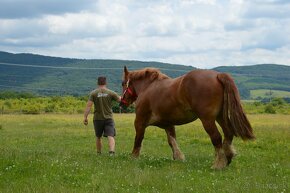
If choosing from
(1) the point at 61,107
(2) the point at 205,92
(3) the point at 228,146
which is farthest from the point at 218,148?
(1) the point at 61,107

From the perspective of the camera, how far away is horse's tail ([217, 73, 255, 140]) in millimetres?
10500

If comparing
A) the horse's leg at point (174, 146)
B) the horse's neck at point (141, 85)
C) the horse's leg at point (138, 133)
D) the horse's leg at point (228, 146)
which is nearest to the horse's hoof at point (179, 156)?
the horse's leg at point (174, 146)

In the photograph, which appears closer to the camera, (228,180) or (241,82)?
(228,180)

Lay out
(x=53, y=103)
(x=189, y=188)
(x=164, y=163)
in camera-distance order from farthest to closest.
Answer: (x=53, y=103) → (x=164, y=163) → (x=189, y=188)

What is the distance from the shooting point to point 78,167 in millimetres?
9695

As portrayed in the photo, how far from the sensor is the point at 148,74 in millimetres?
13500

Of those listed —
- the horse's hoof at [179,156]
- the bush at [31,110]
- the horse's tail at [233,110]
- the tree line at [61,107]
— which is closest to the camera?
the horse's tail at [233,110]

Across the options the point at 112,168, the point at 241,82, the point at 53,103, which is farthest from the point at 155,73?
the point at 241,82

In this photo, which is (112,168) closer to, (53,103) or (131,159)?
(131,159)

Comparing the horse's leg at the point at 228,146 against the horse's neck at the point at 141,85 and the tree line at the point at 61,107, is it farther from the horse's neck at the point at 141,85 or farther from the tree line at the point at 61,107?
the tree line at the point at 61,107

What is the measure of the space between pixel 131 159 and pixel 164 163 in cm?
113

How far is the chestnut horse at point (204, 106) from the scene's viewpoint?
1058 cm

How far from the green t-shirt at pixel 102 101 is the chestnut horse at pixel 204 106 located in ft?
5.53

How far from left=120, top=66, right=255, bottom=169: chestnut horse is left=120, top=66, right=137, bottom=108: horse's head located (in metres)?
1.47
